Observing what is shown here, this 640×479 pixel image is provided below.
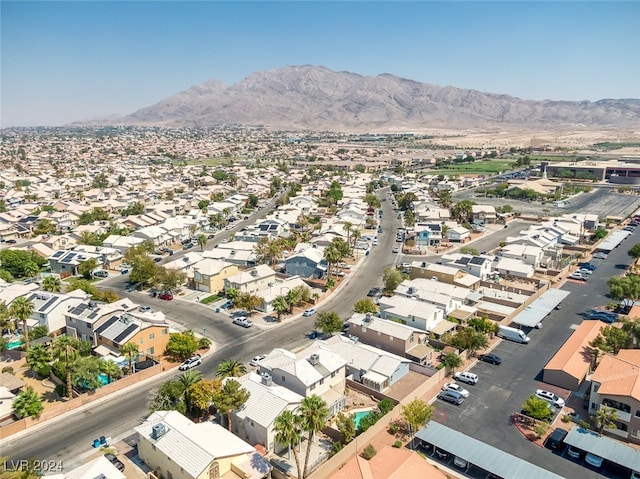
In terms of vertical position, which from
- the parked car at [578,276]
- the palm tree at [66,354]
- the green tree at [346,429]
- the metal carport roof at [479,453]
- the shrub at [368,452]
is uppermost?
the palm tree at [66,354]

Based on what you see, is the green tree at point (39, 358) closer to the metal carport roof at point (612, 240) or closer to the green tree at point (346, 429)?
the green tree at point (346, 429)

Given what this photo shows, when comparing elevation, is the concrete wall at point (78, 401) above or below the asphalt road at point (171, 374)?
above

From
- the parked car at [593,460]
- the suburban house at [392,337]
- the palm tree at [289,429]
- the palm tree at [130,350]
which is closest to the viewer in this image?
the palm tree at [289,429]

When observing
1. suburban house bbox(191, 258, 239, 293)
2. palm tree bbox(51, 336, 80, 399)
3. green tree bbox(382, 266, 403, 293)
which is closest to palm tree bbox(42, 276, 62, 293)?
suburban house bbox(191, 258, 239, 293)

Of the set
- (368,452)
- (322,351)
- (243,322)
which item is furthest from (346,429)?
(243,322)

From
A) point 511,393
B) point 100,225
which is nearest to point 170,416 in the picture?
point 511,393

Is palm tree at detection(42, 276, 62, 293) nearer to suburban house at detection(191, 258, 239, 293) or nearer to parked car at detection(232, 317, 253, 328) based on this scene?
suburban house at detection(191, 258, 239, 293)

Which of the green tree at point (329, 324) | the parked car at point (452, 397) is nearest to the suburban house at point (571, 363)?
the parked car at point (452, 397)
